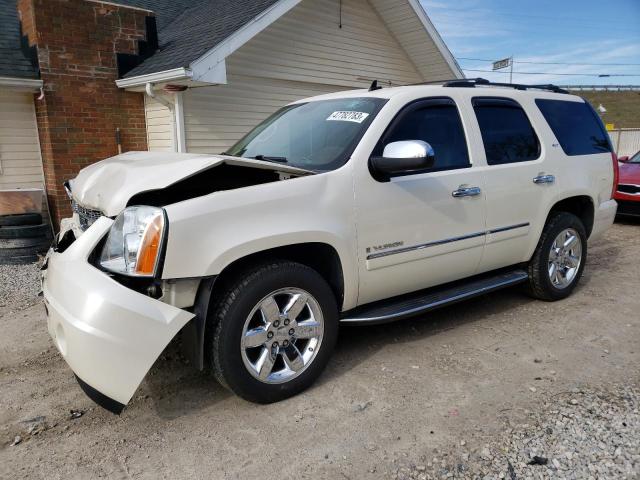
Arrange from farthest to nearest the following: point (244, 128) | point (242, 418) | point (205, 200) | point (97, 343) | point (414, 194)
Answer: point (244, 128), point (414, 194), point (242, 418), point (205, 200), point (97, 343)

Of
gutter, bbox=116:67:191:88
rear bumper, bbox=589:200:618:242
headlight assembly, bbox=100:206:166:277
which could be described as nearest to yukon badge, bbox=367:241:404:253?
headlight assembly, bbox=100:206:166:277

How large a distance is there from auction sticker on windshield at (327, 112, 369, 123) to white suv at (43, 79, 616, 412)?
14 mm

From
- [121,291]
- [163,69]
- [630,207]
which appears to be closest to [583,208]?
[121,291]

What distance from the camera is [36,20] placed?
748 cm

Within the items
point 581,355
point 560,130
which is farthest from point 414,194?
point 560,130

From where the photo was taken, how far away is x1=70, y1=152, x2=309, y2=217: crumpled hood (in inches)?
114

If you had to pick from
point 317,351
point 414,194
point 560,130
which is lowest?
point 317,351

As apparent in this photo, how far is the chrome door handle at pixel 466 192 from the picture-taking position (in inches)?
150

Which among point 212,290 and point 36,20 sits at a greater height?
point 36,20

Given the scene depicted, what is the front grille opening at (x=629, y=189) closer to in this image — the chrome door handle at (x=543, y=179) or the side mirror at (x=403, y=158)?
the chrome door handle at (x=543, y=179)

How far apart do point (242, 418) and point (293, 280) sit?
0.88 meters

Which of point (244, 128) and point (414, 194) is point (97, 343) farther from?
point (244, 128)

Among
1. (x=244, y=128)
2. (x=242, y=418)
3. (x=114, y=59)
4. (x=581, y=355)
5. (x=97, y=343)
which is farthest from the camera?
(x=244, y=128)

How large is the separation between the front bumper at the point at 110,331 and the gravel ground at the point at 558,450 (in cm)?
Answer: 141
